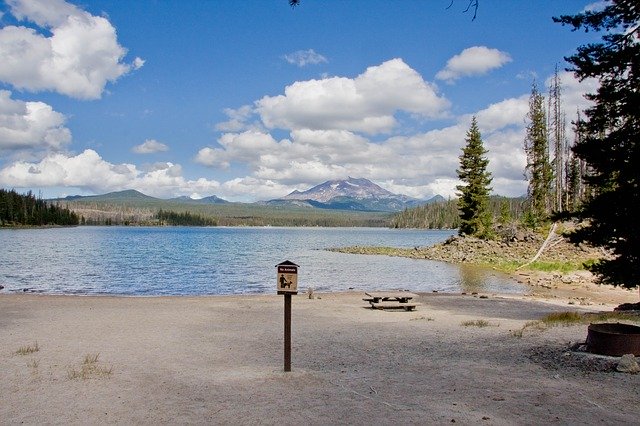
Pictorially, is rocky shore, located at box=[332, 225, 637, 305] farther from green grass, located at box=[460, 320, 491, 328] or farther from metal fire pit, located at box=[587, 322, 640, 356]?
metal fire pit, located at box=[587, 322, 640, 356]

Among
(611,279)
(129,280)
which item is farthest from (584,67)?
(129,280)

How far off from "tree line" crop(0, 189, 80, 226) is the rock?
588 feet

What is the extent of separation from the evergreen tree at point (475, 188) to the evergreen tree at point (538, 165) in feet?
19.6

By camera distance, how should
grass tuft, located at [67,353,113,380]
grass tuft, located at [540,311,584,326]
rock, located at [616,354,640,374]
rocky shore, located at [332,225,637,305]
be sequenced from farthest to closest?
rocky shore, located at [332,225,637,305], grass tuft, located at [540,311,584,326], grass tuft, located at [67,353,113,380], rock, located at [616,354,640,374]

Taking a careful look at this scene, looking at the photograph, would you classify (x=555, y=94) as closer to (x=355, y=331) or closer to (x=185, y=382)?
(x=355, y=331)

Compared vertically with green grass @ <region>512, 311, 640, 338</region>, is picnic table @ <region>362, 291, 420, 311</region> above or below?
below

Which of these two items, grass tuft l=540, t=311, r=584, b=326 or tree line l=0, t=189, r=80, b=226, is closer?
grass tuft l=540, t=311, r=584, b=326

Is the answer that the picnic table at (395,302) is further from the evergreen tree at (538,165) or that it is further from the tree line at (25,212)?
the tree line at (25,212)

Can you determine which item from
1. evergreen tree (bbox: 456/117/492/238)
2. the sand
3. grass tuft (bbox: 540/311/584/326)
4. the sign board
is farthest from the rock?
evergreen tree (bbox: 456/117/492/238)

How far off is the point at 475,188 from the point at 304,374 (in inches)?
2125

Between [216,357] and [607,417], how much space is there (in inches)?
329

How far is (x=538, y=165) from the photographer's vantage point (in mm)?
63469

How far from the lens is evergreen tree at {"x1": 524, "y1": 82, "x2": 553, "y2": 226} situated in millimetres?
62406

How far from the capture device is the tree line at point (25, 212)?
159 m
